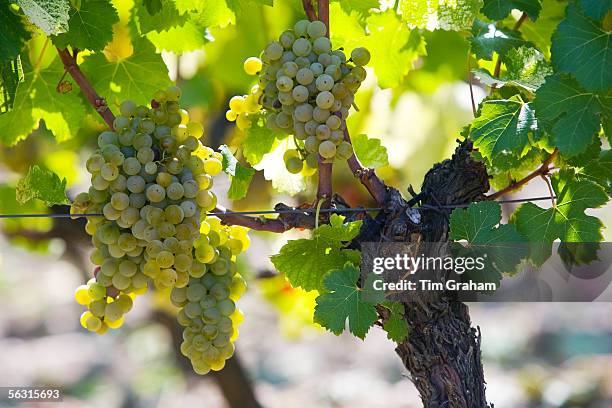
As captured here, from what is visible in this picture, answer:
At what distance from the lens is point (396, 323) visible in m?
1.04

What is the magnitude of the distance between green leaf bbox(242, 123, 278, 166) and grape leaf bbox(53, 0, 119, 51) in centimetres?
22

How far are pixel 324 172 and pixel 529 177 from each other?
272mm

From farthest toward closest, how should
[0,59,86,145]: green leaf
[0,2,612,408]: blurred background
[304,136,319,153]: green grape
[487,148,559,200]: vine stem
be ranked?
[0,2,612,408]: blurred background < [0,59,86,145]: green leaf < [487,148,559,200]: vine stem < [304,136,319,153]: green grape

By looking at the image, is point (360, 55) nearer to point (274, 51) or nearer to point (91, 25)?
point (274, 51)

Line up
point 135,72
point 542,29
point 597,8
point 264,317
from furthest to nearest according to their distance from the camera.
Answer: point 264,317 < point 542,29 < point 135,72 < point 597,8

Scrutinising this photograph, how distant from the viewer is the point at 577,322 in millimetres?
4715

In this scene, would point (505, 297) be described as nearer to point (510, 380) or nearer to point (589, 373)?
point (510, 380)

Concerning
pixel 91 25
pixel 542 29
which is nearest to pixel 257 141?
pixel 91 25

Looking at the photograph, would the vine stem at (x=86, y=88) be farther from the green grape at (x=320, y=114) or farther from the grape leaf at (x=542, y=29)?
the grape leaf at (x=542, y=29)

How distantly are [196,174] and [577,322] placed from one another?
4.17 m

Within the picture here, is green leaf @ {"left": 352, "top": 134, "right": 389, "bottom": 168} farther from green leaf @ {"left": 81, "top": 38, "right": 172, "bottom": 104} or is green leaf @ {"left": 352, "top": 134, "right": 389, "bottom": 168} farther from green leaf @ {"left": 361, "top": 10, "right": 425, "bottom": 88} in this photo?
green leaf @ {"left": 81, "top": 38, "right": 172, "bottom": 104}

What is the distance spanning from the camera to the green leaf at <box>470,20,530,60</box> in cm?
106

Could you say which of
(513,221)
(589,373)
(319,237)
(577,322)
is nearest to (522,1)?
(513,221)

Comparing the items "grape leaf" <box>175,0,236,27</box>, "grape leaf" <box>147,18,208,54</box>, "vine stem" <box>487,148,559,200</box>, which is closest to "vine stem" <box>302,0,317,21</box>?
"grape leaf" <box>175,0,236,27</box>
